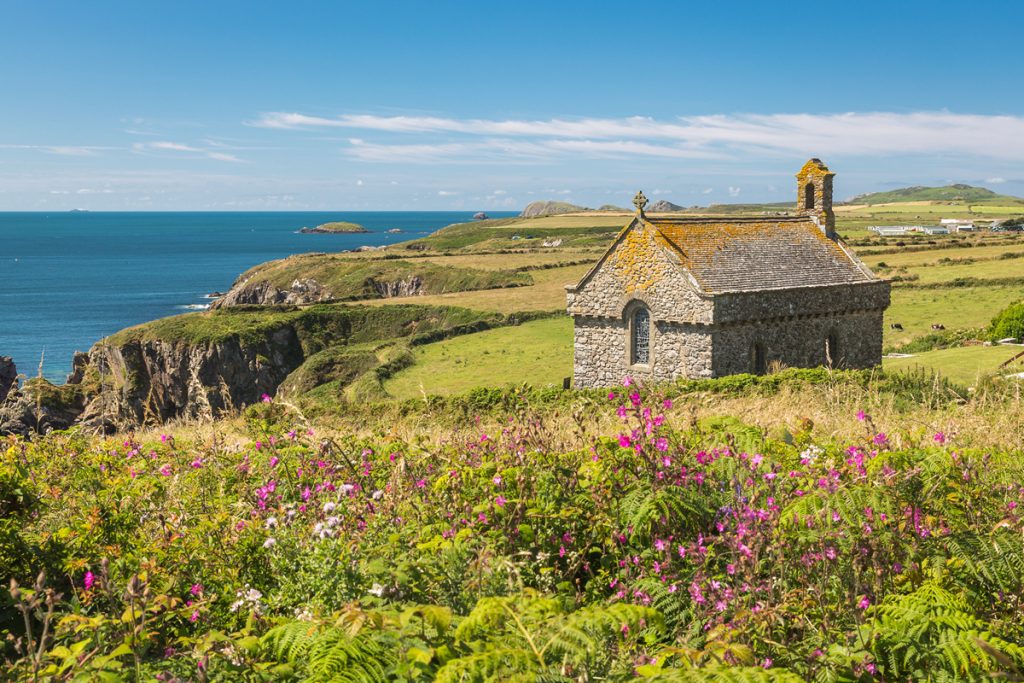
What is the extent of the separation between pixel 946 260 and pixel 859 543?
8208 centimetres

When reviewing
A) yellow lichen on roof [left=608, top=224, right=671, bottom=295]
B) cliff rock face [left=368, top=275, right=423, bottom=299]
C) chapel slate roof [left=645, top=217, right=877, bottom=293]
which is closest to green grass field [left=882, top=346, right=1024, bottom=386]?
chapel slate roof [left=645, top=217, right=877, bottom=293]

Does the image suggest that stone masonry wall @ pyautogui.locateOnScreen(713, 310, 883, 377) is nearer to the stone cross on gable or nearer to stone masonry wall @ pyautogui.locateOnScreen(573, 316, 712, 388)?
stone masonry wall @ pyautogui.locateOnScreen(573, 316, 712, 388)

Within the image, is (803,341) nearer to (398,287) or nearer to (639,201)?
(639,201)

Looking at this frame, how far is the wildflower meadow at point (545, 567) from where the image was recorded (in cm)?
368

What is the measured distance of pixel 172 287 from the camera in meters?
158

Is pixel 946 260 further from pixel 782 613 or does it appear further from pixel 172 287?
pixel 172 287

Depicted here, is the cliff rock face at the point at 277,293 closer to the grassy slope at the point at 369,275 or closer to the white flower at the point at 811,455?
the grassy slope at the point at 369,275

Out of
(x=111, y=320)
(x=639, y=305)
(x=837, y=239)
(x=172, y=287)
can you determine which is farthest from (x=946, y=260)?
(x=172, y=287)

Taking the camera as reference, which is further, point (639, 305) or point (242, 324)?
point (242, 324)

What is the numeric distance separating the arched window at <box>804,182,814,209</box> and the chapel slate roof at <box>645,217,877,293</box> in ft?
4.86

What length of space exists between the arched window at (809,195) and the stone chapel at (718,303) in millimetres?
2386

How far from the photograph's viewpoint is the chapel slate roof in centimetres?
2916

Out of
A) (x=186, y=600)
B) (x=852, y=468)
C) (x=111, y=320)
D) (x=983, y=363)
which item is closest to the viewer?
(x=186, y=600)

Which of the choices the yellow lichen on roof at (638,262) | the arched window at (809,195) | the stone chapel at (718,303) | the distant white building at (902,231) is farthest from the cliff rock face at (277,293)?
the distant white building at (902,231)
